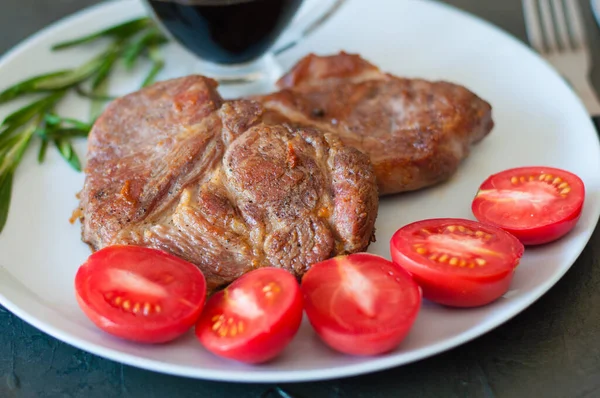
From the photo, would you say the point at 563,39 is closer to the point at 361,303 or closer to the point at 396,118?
the point at 396,118

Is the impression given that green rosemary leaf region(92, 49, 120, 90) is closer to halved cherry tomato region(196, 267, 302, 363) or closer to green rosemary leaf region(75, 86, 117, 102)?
green rosemary leaf region(75, 86, 117, 102)

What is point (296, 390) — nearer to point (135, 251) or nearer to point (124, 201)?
point (135, 251)

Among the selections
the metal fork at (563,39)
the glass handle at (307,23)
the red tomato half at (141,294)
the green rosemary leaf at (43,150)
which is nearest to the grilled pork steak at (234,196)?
the red tomato half at (141,294)

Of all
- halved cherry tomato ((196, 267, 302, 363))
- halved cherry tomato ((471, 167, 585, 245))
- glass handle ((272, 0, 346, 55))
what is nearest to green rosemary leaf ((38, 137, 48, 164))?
glass handle ((272, 0, 346, 55))

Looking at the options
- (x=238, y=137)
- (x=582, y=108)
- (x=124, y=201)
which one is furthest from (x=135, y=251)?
(x=582, y=108)

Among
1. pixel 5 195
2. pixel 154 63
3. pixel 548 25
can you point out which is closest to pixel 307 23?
pixel 154 63
